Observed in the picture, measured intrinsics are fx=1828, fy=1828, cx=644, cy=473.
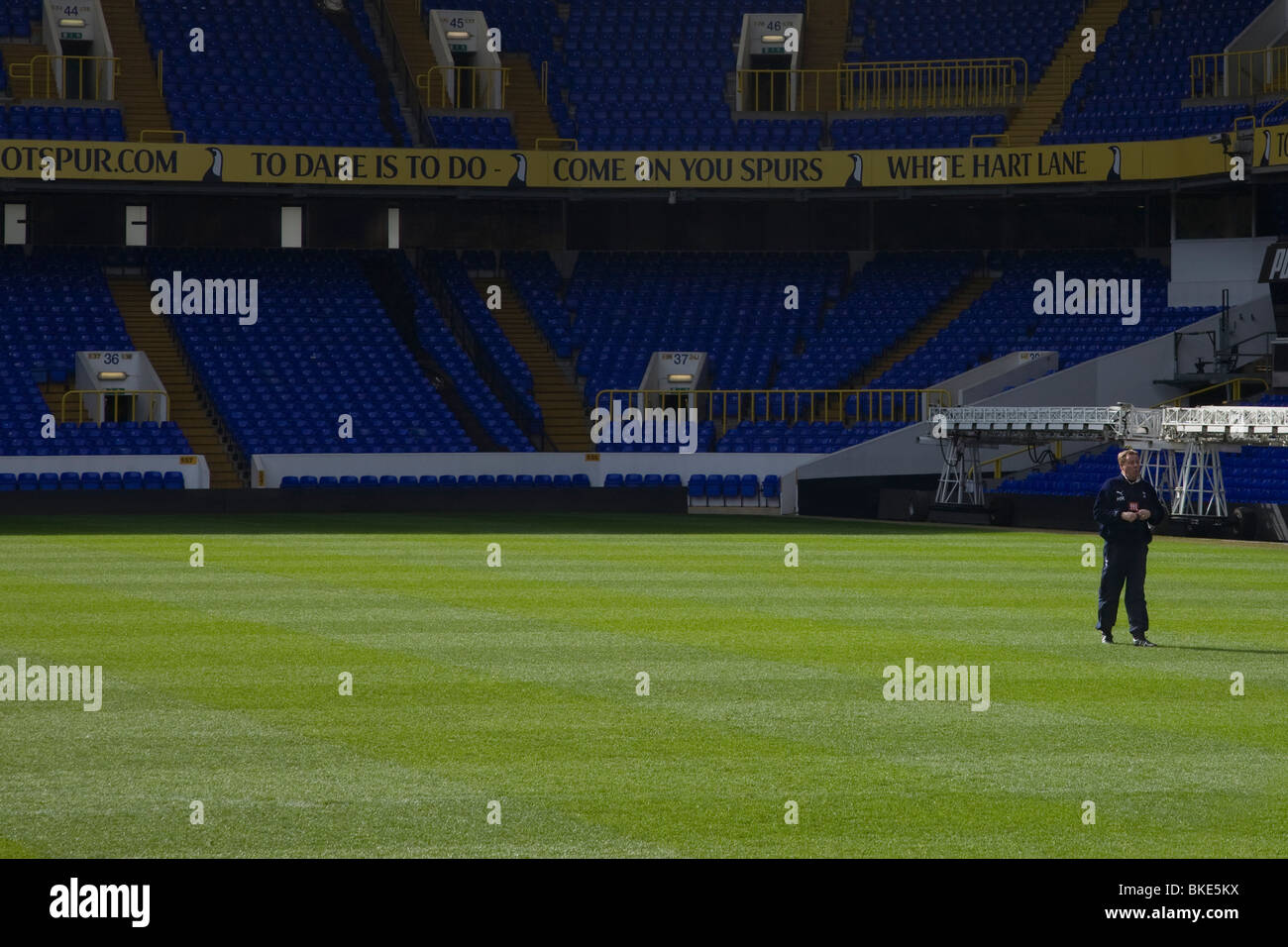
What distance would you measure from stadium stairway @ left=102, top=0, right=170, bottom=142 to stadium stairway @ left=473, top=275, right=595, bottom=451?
10443 millimetres

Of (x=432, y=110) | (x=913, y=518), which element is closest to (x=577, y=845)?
(x=913, y=518)

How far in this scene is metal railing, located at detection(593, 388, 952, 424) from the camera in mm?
48375

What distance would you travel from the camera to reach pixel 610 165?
169 ft

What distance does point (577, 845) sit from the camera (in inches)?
362

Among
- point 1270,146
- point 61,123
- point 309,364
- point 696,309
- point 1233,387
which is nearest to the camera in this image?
point 1270,146

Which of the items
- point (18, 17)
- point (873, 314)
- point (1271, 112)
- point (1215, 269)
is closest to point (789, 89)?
point (873, 314)

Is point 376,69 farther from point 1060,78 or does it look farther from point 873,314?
point 1060,78

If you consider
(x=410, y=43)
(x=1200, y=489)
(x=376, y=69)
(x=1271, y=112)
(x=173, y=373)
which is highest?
(x=410, y=43)

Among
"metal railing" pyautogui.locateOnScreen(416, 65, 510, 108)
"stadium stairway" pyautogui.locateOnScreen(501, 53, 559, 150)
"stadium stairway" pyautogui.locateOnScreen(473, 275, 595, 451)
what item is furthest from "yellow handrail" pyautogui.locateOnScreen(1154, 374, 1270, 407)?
"metal railing" pyautogui.locateOnScreen(416, 65, 510, 108)
